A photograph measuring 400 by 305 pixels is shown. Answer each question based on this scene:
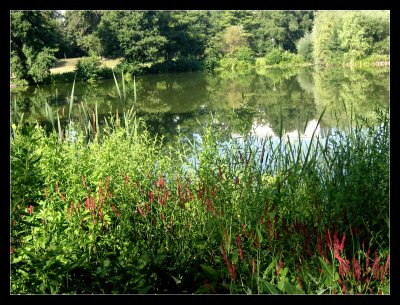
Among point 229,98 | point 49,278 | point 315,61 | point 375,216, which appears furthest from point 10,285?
point 229,98

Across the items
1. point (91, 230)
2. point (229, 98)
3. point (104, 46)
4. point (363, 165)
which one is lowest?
point (91, 230)

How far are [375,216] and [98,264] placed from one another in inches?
57.8

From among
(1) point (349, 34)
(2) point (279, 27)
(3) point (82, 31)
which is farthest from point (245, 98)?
(3) point (82, 31)

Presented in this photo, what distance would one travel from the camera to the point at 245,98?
738cm

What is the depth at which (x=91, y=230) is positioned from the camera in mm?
2158

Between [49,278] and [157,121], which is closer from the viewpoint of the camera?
[49,278]

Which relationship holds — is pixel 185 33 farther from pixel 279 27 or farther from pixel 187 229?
pixel 187 229

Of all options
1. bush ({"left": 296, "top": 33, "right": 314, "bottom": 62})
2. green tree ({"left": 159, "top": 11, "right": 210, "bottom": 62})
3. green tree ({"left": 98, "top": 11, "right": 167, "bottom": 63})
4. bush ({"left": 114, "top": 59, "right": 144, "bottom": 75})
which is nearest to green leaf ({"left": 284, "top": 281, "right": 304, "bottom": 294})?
green tree ({"left": 98, "top": 11, "right": 167, "bottom": 63})

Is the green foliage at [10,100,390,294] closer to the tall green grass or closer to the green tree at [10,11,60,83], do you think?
the tall green grass

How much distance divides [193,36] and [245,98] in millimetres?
2167
